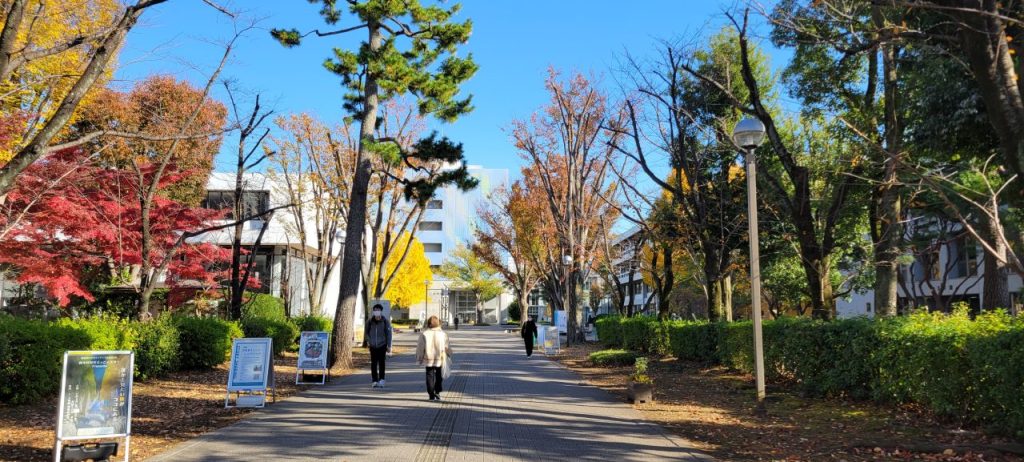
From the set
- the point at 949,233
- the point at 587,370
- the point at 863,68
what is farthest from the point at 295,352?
the point at 949,233

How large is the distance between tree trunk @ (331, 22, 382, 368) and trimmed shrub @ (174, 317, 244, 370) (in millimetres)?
2612

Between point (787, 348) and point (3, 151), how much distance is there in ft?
49.7

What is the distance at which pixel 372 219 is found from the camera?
93.1 ft

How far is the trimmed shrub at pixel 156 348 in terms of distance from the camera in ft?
41.9

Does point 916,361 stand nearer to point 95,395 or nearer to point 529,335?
point 95,395

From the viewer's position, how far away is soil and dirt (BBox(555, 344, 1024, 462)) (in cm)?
681

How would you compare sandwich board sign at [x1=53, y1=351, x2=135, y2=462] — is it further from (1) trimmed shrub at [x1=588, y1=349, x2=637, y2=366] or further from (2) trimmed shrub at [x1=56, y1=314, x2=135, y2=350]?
(1) trimmed shrub at [x1=588, y1=349, x2=637, y2=366]

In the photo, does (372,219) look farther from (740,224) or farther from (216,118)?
(740,224)

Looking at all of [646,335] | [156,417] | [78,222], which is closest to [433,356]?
[156,417]

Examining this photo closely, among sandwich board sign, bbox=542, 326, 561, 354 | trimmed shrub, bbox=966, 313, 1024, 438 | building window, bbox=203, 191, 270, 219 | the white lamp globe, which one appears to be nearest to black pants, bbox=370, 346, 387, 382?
the white lamp globe

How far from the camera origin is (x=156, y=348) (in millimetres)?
13141

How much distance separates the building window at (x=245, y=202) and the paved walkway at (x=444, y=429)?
39.9 feet

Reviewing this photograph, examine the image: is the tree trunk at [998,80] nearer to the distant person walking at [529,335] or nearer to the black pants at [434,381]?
the black pants at [434,381]

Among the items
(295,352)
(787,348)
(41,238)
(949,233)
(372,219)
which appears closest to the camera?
(787,348)
